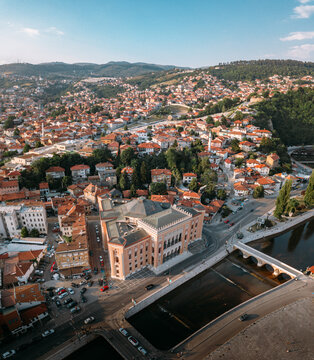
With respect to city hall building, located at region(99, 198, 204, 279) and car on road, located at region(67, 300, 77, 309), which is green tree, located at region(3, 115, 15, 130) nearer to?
city hall building, located at region(99, 198, 204, 279)

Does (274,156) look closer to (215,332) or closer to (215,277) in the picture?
(215,277)

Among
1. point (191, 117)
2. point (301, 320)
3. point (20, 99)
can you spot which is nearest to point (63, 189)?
point (301, 320)

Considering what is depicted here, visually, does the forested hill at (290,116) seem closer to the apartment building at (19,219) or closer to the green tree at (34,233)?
the apartment building at (19,219)

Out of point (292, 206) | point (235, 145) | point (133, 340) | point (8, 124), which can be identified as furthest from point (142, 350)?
point (8, 124)

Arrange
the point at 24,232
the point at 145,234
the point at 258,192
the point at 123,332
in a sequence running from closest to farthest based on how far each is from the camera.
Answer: the point at 123,332, the point at 145,234, the point at 24,232, the point at 258,192

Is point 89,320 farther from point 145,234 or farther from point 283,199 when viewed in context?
point 283,199

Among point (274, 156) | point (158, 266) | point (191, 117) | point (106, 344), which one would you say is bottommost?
point (106, 344)
